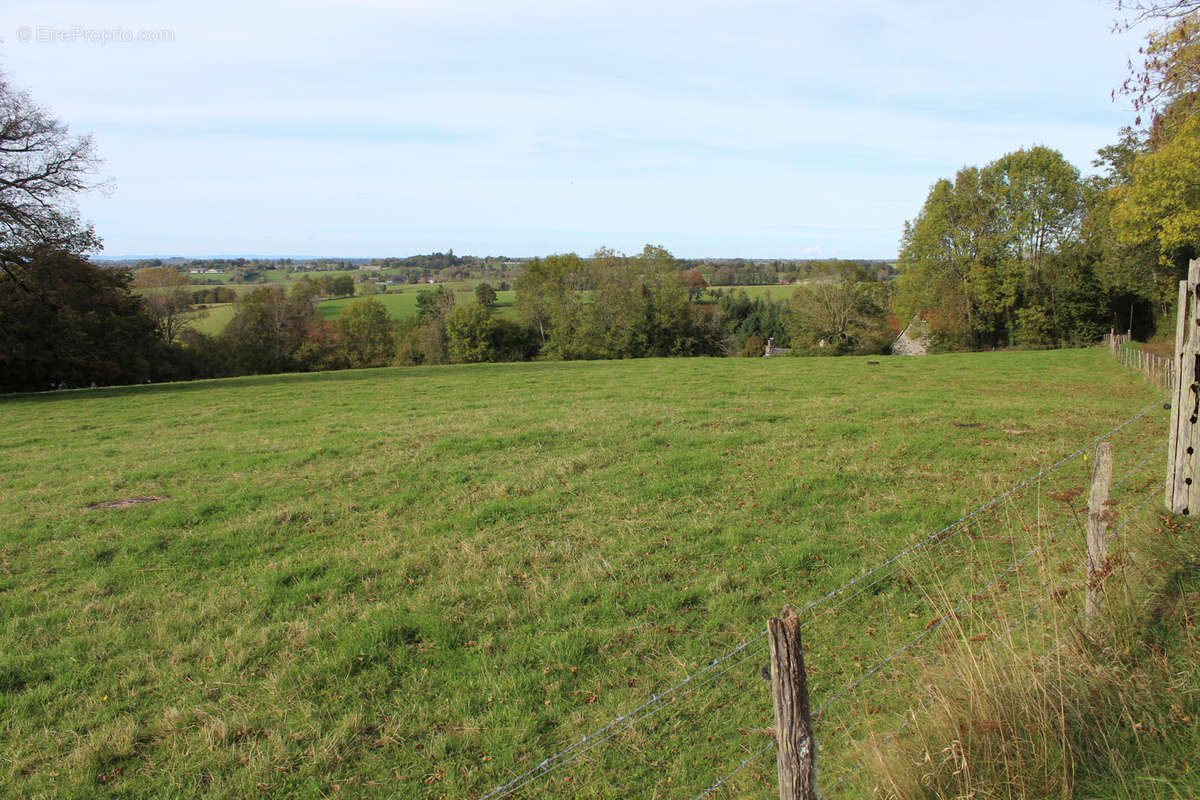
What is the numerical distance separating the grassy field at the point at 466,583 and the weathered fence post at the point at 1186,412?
1139 millimetres

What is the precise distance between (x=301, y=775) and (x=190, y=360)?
48450 mm

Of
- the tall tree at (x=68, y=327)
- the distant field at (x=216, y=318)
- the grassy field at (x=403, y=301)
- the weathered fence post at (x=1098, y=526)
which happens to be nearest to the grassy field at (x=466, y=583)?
the weathered fence post at (x=1098, y=526)

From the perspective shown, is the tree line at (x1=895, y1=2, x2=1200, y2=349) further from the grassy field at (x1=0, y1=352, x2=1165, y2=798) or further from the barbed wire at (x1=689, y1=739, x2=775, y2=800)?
the barbed wire at (x1=689, y1=739, x2=775, y2=800)

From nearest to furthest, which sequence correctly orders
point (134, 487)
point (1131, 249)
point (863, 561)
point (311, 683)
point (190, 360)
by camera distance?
point (311, 683), point (863, 561), point (134, 487), point (1131, 249), point (190, 360)

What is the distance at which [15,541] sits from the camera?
27.5ft

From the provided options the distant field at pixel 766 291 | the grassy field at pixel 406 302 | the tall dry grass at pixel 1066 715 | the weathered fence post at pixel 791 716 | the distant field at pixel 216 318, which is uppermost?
the distant field at pixel 766 291

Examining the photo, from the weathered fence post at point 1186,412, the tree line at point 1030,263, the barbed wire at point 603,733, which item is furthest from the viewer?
the tree line at point 1030,263

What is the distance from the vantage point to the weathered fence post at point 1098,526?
15.1 ft

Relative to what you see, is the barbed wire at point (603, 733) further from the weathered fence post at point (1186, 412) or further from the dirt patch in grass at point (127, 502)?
the dirt patch in grass at point (127, 502)

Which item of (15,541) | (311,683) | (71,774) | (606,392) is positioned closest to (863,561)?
(311,683)

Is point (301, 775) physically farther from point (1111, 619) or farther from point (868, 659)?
point (1111, 619)

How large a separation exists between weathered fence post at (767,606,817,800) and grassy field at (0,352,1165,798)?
1.43 m

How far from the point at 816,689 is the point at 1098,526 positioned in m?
2.28

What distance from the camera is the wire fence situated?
4270 millimetres
